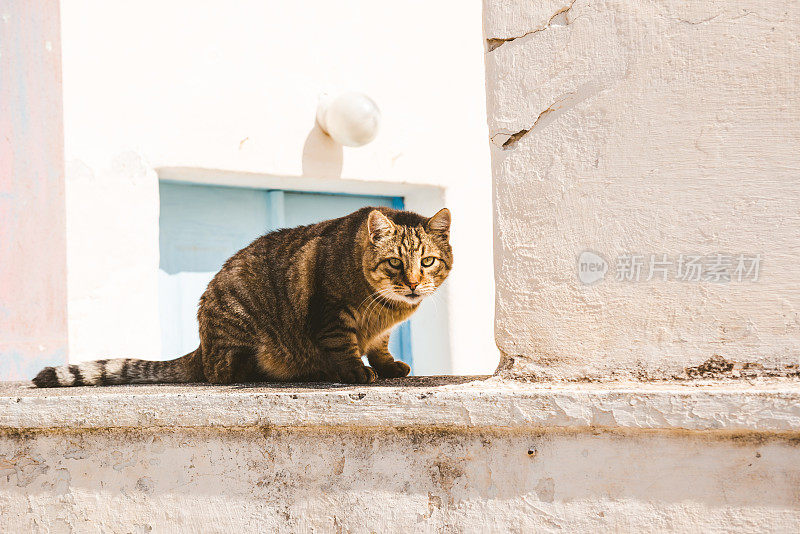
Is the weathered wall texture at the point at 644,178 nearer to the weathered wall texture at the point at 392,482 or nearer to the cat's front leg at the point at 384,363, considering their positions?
the weathered wall texture at the point at 392,482

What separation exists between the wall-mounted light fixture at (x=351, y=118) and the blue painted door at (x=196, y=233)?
635 millimetres

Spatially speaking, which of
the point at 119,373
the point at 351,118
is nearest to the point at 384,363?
the point at 119,373

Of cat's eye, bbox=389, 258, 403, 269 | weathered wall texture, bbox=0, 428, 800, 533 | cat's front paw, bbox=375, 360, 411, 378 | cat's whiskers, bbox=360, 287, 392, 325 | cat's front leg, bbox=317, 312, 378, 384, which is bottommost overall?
weathered wall texture, bbox=0, 428, 800, 533

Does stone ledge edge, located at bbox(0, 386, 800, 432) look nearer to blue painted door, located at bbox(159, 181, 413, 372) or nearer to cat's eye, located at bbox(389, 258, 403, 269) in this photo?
cat's eye, located at bbox(389, 258, 403, 269)

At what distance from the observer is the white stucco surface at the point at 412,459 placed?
1.59 m

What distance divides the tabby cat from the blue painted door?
1.99m

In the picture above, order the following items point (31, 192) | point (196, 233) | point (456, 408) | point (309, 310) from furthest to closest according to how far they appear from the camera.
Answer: point (196, 233)
point (31, 192)
point (309, 310)
point (456, 408)

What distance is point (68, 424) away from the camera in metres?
1.90

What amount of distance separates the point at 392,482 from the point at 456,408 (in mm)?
254

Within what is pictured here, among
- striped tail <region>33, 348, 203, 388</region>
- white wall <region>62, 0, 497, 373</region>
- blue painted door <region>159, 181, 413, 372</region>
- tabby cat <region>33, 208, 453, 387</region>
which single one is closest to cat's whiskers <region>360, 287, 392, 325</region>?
tabby cat <region>33, 208, 453, 387</region>

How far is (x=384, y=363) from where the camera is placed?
283 cm

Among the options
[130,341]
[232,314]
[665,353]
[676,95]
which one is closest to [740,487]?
[665,353]

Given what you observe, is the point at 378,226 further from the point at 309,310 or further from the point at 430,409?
the point at 430,409

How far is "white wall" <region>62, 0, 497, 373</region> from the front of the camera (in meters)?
4.25
